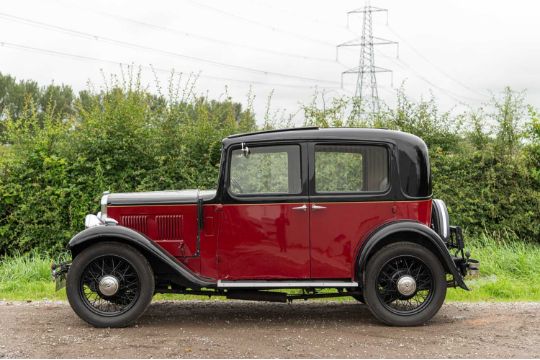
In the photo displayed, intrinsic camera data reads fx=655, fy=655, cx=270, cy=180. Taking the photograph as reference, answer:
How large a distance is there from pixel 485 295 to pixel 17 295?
5.91m

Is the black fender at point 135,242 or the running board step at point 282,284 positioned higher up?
the black fender at point 135,242

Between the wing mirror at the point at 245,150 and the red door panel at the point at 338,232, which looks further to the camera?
the wing mirror at the point at 245,150

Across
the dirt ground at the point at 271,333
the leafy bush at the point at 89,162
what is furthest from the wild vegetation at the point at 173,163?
the dirt ground at the point at 271,333

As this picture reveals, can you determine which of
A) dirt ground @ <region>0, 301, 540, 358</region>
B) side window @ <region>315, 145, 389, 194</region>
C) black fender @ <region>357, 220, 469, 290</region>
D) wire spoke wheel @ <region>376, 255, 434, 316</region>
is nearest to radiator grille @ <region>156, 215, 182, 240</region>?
dirt ground @ <region>0, 301, 540, 358</region>

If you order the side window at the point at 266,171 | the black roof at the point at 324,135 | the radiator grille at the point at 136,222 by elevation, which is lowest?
the radiator grille at the point at 136,222

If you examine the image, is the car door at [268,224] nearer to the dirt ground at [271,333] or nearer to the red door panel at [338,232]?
the red door panel at [338,232]

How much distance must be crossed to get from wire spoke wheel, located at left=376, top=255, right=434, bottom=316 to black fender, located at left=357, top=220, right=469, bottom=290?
204mm

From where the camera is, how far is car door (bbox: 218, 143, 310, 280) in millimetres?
6430

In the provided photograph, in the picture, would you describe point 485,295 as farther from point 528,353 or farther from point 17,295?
point 17,295

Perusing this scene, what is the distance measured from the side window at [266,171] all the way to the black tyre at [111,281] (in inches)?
46.8

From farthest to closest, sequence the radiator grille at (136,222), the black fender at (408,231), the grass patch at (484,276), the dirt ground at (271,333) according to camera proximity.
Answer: the grass patch at (484,276), the radiator grille at (136,222), the black fender at (408,231), the dirt ground at (271,333)

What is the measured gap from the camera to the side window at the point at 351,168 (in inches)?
256

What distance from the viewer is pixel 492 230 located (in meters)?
11.2

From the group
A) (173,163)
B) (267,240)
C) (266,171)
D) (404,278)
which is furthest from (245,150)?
(173,163)
